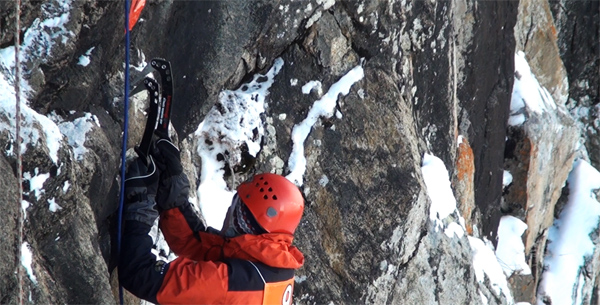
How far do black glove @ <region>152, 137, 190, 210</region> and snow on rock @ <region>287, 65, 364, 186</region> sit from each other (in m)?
1.63

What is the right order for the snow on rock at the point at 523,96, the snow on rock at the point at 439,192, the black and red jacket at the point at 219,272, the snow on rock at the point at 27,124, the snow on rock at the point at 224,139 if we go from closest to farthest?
the snow on rock at the point at 27,124 < the black and red jacket at the point at 219,272 < the snow on rock at the point at 224,139 < the snow on rock at the point at 439,192 < the snow on rock at the point at 523,96

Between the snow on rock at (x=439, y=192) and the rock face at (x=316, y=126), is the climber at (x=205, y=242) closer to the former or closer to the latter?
the rock face at (x=316, y=126)

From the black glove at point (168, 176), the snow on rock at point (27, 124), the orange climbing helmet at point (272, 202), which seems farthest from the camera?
the black glove at point (168, 176)

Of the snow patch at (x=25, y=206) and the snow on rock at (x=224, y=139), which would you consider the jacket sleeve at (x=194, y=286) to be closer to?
the snow patch at (x=25, y=206)

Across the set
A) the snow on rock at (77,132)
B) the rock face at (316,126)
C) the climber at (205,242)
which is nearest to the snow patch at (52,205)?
the rock face at (316,126)

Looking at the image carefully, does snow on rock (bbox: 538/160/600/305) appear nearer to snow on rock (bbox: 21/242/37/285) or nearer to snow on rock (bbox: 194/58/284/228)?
snow on rock (bbox: 194/58/284/228)

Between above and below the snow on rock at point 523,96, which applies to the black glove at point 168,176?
below

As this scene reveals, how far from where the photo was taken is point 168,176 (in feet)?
11.7

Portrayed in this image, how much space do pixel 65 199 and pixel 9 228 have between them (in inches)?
15.4

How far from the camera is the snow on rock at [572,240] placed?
10.1 metres

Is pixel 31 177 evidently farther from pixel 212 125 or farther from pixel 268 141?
pixel 268 141

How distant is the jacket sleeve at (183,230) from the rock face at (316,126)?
0.36m

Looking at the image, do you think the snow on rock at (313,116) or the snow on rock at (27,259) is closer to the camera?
the snow on rock at (27,259)

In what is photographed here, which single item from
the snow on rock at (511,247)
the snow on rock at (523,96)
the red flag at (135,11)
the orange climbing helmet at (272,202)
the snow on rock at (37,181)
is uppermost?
the snow on rock at (523,96)
